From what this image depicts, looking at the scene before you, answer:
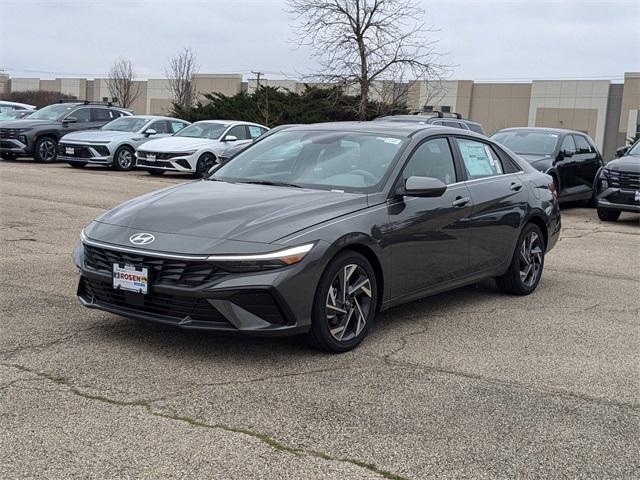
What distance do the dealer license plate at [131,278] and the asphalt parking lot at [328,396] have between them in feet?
1.42

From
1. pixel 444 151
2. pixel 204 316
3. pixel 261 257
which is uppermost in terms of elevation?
pixel 444 151

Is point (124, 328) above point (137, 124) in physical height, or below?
below

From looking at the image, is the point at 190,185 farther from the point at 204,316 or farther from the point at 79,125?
the point at 79,125

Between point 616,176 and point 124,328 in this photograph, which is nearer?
point 124,328

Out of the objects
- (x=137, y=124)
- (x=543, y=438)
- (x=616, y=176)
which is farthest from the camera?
(x=137, y=124)

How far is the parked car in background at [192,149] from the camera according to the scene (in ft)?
61.9

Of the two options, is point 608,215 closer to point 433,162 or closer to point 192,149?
point 433,162

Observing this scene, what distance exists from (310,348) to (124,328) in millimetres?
1351

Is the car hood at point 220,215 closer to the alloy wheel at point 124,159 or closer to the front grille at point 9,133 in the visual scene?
the alloy wheel at point 124,159

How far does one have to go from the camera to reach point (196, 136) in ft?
66.0

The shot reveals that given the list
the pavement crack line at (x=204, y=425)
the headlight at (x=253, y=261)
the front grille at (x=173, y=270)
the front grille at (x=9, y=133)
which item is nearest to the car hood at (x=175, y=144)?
the front grille at (x=9, y=133)

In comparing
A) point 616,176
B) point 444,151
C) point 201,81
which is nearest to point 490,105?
point 201,81

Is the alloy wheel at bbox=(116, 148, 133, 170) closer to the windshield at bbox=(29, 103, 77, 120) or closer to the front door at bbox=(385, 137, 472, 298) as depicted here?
the windshield at bbox=(29, 103, 77, 120)

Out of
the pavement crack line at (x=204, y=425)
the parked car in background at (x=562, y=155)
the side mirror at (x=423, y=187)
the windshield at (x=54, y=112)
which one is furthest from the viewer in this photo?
the windshield at (x=54, y=112)
